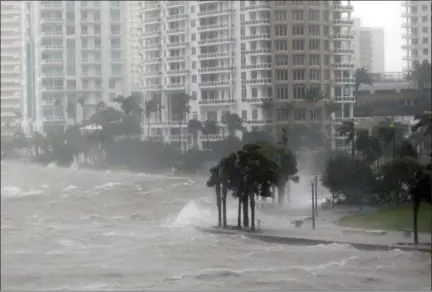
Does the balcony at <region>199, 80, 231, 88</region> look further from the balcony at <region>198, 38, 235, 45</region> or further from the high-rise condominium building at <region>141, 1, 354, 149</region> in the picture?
the balcony at <region>198, 38, 235, 45</region>

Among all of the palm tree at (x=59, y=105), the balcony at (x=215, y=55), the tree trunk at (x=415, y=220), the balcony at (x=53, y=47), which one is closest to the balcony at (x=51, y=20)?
the balcony at (x=53, y=47)

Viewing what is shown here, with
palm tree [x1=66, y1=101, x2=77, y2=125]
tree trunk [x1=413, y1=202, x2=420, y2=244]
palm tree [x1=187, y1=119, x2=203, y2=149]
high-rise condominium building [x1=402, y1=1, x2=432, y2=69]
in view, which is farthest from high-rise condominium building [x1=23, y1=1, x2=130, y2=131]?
tree trunk [x1=413, y1=202, x2=420, y2=244]

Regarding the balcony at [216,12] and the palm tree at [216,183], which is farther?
the balcony at [216,12]

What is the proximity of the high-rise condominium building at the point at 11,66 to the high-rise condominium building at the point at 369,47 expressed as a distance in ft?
6.42

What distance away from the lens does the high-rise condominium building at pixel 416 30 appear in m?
4.35

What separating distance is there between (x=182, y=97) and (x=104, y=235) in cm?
82

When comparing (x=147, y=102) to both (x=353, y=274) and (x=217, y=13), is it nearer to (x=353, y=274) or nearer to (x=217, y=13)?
(x=217, y=13)

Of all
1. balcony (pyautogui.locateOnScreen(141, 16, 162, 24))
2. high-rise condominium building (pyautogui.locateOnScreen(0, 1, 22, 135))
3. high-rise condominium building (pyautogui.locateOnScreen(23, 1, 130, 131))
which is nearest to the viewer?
balcony (pyautogui.locateOnScreen(141, 16, 162, 24))

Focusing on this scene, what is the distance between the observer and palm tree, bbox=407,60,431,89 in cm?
432

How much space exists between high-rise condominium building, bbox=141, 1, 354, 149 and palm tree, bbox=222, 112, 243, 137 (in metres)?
0.03

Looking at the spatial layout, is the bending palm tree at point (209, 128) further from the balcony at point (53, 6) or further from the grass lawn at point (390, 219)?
the balcony at point (53, 6)

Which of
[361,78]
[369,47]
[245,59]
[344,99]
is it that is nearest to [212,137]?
[245,59]

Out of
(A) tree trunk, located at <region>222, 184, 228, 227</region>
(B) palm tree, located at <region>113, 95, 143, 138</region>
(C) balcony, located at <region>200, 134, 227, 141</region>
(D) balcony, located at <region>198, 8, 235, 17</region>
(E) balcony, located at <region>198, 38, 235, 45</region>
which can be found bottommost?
(A) tree trunk, located at <region>222, 184, 228, 227</region>

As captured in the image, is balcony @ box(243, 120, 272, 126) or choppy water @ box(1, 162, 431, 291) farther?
balcony @ box(243, 120, 272, 126)
